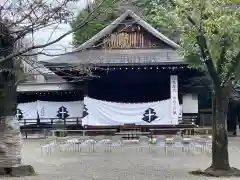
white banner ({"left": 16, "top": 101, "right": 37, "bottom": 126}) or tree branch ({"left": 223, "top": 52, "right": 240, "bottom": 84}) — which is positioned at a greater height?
tree branch ({"left": 223, "top": 52, "right": 240, "bottom": 84})

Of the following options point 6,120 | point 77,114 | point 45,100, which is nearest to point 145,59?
point 77,114

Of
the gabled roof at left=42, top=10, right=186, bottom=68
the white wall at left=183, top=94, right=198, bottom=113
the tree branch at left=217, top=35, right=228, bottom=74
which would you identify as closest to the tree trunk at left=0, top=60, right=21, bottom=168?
the tree branch at left=217, top=35, right=228, bottom=74

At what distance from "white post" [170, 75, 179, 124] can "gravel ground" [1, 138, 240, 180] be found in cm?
601

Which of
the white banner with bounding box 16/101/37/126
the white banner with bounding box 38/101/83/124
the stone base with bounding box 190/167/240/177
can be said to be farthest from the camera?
the white banner with bounding box 16/101/37/126

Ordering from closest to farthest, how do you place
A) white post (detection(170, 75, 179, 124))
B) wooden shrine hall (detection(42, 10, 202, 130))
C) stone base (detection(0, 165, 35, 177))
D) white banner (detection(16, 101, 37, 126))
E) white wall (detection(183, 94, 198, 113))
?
stone base (detection(0, 165, 35, 177)) < wooden shrine hall (detection(42, 10, 202, 130)) < white post (detection(170, 75, 179, 124)) < white banner (detection(16, 101, 37, 126)) < white wall (detection(183, 94, 198, 113))

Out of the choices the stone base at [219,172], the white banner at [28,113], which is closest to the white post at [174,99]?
the white banner at [28,113]

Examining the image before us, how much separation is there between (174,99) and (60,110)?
21.0ft

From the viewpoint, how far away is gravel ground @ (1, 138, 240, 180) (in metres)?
11.8

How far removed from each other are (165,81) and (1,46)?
50.3ft

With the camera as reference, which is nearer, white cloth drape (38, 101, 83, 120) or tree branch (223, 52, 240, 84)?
tree branch (223, 52, 240, 84)

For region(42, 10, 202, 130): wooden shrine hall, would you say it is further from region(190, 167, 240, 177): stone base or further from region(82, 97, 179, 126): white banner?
region(190, 167, 240, 177): stone base

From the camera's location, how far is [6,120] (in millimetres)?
11719

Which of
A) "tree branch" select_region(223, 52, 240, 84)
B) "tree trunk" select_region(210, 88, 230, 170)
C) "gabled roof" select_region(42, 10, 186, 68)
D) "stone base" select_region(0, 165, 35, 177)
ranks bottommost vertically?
"stone base" select_region(0, 165, 35, 177)

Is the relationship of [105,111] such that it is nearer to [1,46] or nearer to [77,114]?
[77,114]
